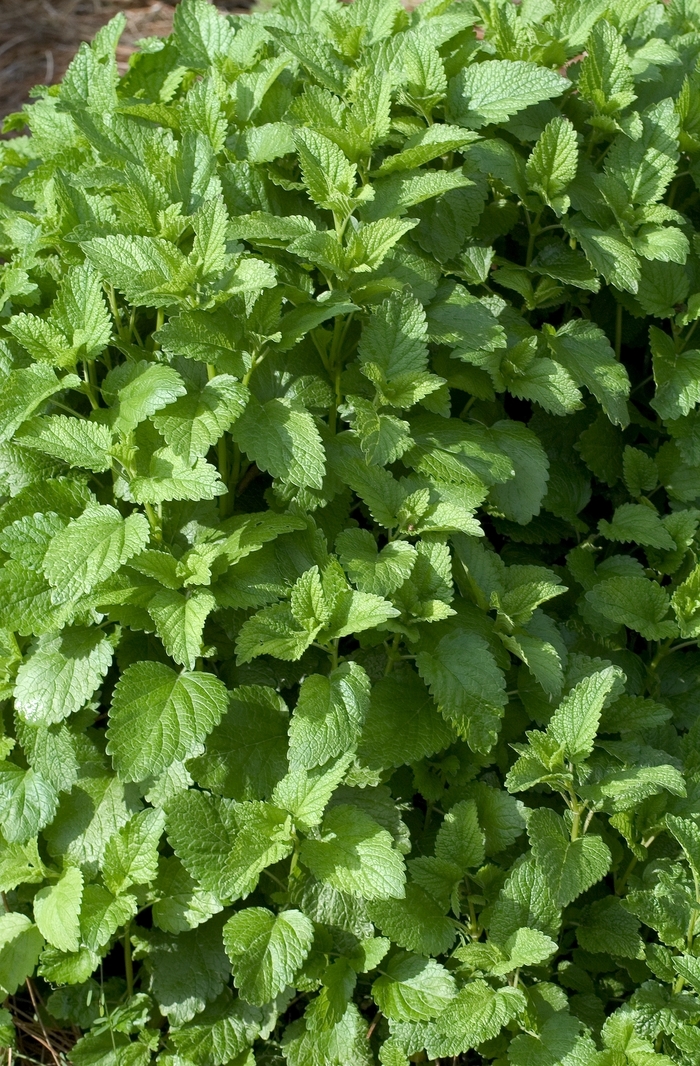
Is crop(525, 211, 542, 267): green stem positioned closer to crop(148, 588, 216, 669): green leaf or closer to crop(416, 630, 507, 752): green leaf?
crop(416, 630, 507, 752): green leaf

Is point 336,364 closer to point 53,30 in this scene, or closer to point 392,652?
point 392,652

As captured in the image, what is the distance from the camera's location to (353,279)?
2094 millimetres

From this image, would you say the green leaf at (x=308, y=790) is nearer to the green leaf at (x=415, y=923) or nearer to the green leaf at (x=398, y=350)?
the green leaf at (x=415, y=923)

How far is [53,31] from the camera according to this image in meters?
6.61

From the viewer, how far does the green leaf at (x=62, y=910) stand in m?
1.92

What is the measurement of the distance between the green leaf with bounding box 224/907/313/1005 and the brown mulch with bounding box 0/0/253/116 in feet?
18.0

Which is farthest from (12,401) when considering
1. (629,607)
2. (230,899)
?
(629,607)

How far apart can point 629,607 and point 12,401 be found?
1410mm

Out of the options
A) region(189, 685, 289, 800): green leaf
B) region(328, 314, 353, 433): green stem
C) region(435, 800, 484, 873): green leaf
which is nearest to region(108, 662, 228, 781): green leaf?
region(189, 685, 289, 800): green leaf

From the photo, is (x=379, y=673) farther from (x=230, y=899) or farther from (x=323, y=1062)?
(x=323, y=1062)

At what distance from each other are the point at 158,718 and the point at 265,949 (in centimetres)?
48

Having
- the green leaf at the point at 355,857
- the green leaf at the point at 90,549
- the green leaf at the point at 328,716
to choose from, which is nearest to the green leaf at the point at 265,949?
the green leaf at the point at 355,857

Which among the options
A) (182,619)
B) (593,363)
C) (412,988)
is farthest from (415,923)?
(593,363)

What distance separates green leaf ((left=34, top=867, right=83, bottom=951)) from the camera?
192 centimetres
